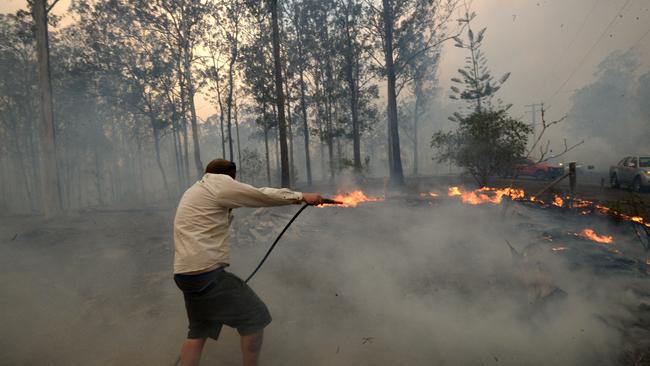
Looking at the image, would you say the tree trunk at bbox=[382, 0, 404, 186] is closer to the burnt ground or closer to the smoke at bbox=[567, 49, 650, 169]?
the burnt ground

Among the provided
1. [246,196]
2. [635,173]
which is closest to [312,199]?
[246,196]

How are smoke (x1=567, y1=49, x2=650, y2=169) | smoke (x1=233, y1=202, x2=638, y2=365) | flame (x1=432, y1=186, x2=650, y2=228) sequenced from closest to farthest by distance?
smoke (x1=233, y1=202, x2=638, y2=365), flame (x1=432, y1=186, x2=650, y2=228), smoke (x1=567, y1=49, x2=650, y2=169)

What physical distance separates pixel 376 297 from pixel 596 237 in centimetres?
505

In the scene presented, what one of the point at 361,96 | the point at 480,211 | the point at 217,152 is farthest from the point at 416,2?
the point at 217,152

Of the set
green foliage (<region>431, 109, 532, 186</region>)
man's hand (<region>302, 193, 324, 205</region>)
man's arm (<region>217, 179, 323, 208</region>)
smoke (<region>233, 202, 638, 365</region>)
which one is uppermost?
green foliage (<region>431, 109, 532, 186</region>)

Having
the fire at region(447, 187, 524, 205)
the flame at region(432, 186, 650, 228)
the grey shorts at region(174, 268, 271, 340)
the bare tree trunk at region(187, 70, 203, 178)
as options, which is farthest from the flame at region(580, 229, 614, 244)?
the bare tree trunk at region(187, 70, 203, 178)

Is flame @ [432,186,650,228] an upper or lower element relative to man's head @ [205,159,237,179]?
lower

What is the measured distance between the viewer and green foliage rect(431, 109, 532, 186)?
11.9 m

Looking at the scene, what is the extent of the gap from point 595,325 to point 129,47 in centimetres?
2866

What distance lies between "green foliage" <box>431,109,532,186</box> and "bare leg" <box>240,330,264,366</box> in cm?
1092

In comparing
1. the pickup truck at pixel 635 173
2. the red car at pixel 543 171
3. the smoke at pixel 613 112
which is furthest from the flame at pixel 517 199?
the smoke at pixel 613 112

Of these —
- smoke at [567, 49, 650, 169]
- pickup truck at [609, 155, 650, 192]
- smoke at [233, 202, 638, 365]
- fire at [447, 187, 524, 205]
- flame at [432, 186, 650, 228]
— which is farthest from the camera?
smoke at [567, 49, 650, 169]

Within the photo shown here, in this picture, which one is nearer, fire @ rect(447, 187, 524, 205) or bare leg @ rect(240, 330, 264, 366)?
bare leg @ rect(240, 330, 264, 366)

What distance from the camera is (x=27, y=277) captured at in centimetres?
666
